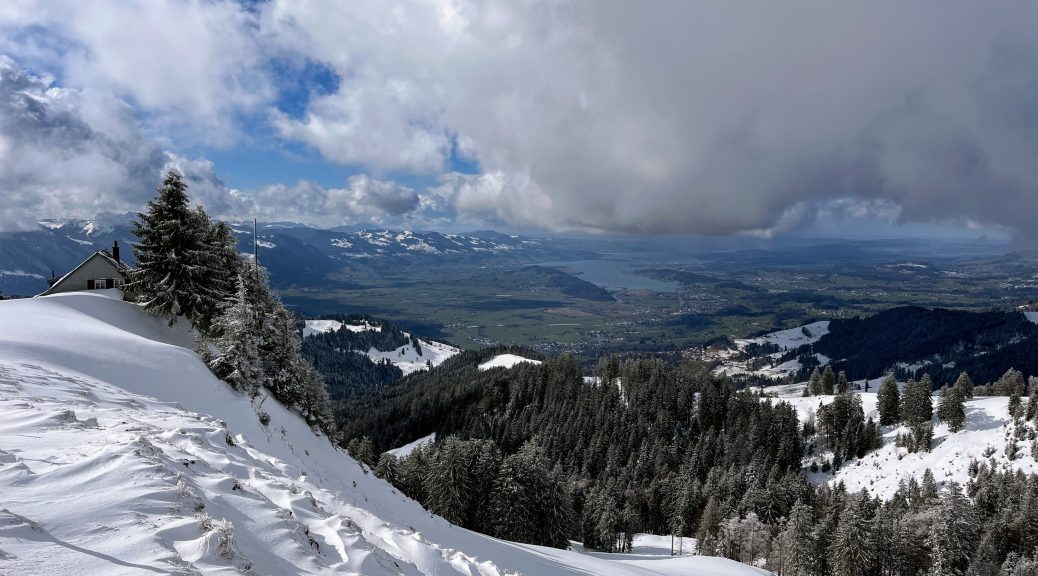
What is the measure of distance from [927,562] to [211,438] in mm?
77229

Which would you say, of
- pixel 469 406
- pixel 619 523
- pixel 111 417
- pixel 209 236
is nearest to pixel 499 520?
pixel 619 523

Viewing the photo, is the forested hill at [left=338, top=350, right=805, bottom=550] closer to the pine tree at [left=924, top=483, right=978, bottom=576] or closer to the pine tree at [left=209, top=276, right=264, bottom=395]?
the pine tree at [left=924, top=483, right=978, bottom=576]

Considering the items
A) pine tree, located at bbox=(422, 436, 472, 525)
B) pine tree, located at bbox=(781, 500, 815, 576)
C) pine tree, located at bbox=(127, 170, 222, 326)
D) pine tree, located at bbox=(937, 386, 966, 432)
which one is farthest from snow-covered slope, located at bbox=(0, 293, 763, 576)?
pine tree, located at bbox=(937, 386, 966, 432)

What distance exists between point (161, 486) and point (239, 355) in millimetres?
18257

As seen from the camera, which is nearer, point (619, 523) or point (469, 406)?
point (619, 523)

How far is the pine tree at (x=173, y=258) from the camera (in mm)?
31219

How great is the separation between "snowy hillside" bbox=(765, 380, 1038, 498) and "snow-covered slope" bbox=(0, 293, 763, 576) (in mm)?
97492

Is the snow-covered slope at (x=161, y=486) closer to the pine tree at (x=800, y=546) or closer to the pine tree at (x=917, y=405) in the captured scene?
the pine tree at (x=800, y=546)

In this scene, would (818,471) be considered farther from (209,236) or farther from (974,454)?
(209,236)

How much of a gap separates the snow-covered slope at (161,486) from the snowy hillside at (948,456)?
9749 centimetres

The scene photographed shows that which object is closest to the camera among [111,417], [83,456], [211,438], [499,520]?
[83,456]

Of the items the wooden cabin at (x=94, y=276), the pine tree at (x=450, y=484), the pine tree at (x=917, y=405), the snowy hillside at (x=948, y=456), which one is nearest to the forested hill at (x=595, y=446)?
the pine tree at (x=450, y=484)

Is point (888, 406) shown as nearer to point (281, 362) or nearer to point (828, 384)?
point (828, 384)

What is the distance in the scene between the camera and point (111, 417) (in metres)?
13.0
